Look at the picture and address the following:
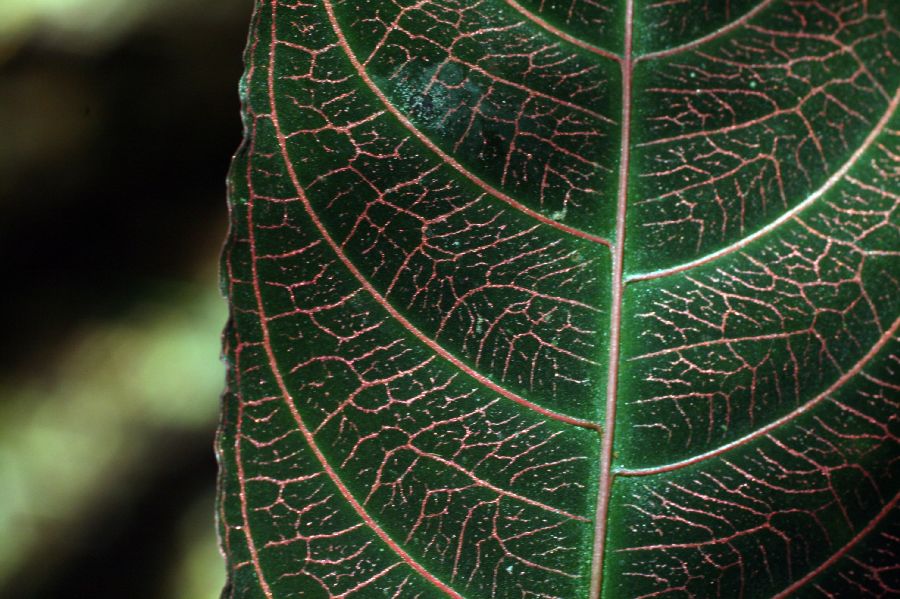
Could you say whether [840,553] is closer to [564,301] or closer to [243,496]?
[564,301]

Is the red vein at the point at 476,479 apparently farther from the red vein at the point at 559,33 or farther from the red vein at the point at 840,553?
the red vein at the point at 559,33

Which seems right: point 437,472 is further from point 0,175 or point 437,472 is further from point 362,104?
point 0,175

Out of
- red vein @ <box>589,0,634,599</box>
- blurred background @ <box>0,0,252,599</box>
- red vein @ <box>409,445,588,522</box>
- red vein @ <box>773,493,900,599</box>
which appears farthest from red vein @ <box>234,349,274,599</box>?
blurred background @ <box>0,0,252,599</box>

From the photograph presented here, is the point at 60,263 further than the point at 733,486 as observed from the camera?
Yes

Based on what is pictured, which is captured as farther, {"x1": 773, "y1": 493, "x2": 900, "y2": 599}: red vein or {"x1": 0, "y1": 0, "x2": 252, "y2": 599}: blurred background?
{"x1": 0, "y1": 0, "x2": 252, "y2": 599}: blurred background

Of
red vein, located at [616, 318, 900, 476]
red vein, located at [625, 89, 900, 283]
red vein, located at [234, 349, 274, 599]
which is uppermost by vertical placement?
red vein, located at [625, 89, 900, 283]

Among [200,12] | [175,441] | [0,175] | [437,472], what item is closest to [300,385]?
[437,472]

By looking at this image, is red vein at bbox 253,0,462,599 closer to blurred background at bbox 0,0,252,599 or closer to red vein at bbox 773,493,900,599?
red vein at bbox 773,493,900,599
